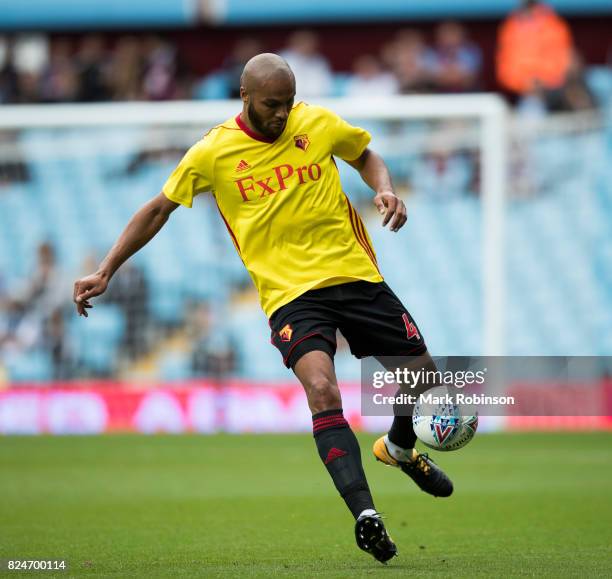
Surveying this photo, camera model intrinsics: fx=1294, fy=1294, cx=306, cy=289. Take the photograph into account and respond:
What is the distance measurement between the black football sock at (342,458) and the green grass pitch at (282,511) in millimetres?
325

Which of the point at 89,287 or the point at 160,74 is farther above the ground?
the point at 160,74

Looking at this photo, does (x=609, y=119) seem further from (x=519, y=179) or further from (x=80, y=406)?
(x=80, y=406)

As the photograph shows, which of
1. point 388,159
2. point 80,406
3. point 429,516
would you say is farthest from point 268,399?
point 429,516

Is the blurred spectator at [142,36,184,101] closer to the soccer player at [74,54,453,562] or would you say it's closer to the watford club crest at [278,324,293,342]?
the soccer player at [74,54,453,562]

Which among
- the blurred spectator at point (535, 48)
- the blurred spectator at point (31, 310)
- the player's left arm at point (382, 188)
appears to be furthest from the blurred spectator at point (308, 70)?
the player's left arm at point (382, 188)

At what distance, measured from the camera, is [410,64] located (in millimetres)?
19328

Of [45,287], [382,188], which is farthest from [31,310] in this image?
[382,188]

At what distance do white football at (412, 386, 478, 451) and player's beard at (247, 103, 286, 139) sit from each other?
1.59 metres

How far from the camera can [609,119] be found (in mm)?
17500

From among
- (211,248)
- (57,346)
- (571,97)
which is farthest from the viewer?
(571,97)

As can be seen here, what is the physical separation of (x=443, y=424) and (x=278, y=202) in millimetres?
1417

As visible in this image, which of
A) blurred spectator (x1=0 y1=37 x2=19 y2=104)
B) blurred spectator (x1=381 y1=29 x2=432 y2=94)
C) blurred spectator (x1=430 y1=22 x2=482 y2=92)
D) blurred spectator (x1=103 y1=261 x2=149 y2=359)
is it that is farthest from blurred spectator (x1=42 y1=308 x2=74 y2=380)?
blurred spectator (x1=430 y1=22 x2=482 y2=92)

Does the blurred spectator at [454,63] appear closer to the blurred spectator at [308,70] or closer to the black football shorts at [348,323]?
the blurred spectator at [308,70]

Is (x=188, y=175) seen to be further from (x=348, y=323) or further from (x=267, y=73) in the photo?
(x=348, y=323)
